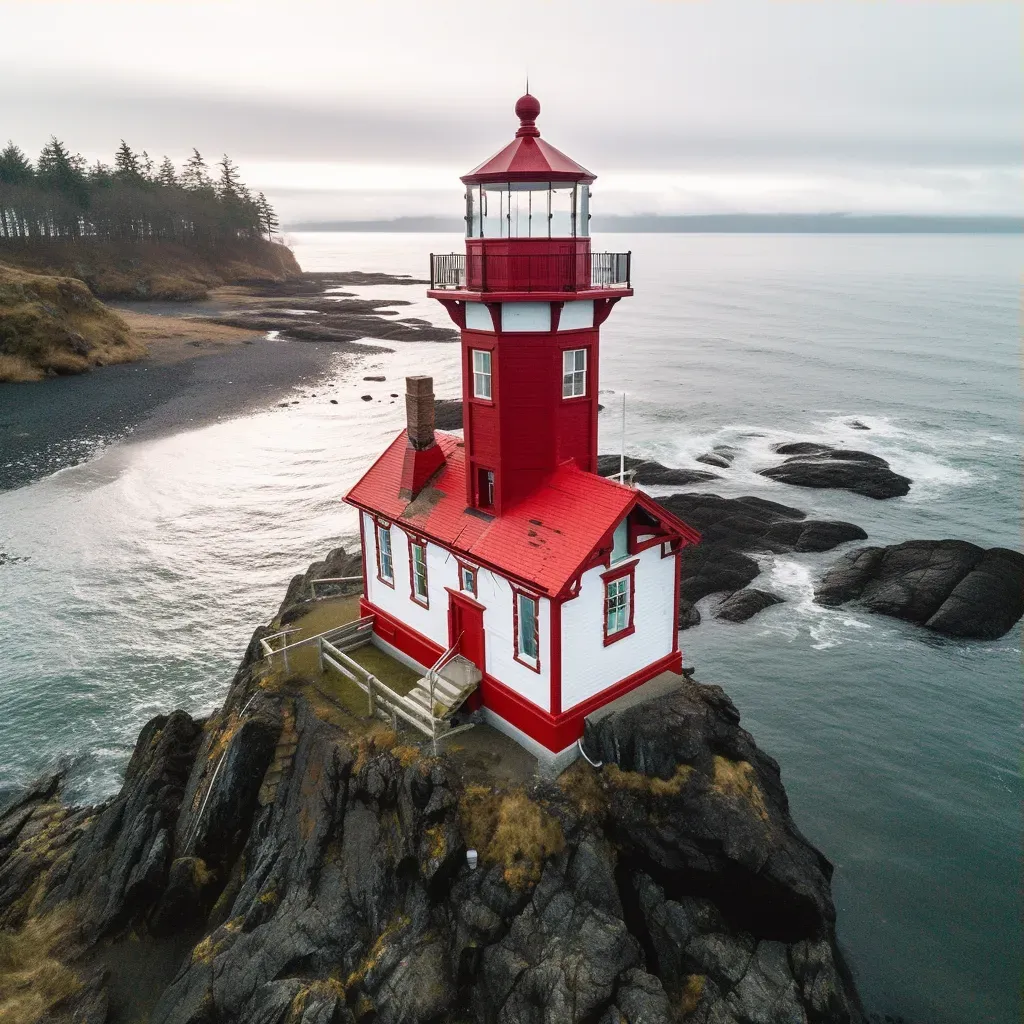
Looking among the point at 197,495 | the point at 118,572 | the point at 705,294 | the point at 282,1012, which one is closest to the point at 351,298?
the point at 705,294

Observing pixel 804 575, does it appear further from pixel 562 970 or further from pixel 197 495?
pixel 197 495

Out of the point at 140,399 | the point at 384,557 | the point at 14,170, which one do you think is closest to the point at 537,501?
the point at 384,557

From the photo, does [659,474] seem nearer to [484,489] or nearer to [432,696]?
[484,489]

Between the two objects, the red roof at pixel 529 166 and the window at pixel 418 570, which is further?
the window at pixel 418 570

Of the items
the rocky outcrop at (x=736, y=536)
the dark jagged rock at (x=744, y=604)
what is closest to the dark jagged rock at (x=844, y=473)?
the rocky outcrop at (x=736, y=536)

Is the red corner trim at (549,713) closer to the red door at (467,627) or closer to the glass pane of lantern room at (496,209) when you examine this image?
the red door at (467,627)

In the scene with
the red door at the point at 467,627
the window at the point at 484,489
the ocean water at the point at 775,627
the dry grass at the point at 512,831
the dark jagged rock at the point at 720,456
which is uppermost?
the window at the point at 484,489

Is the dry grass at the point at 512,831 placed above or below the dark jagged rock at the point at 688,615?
above
